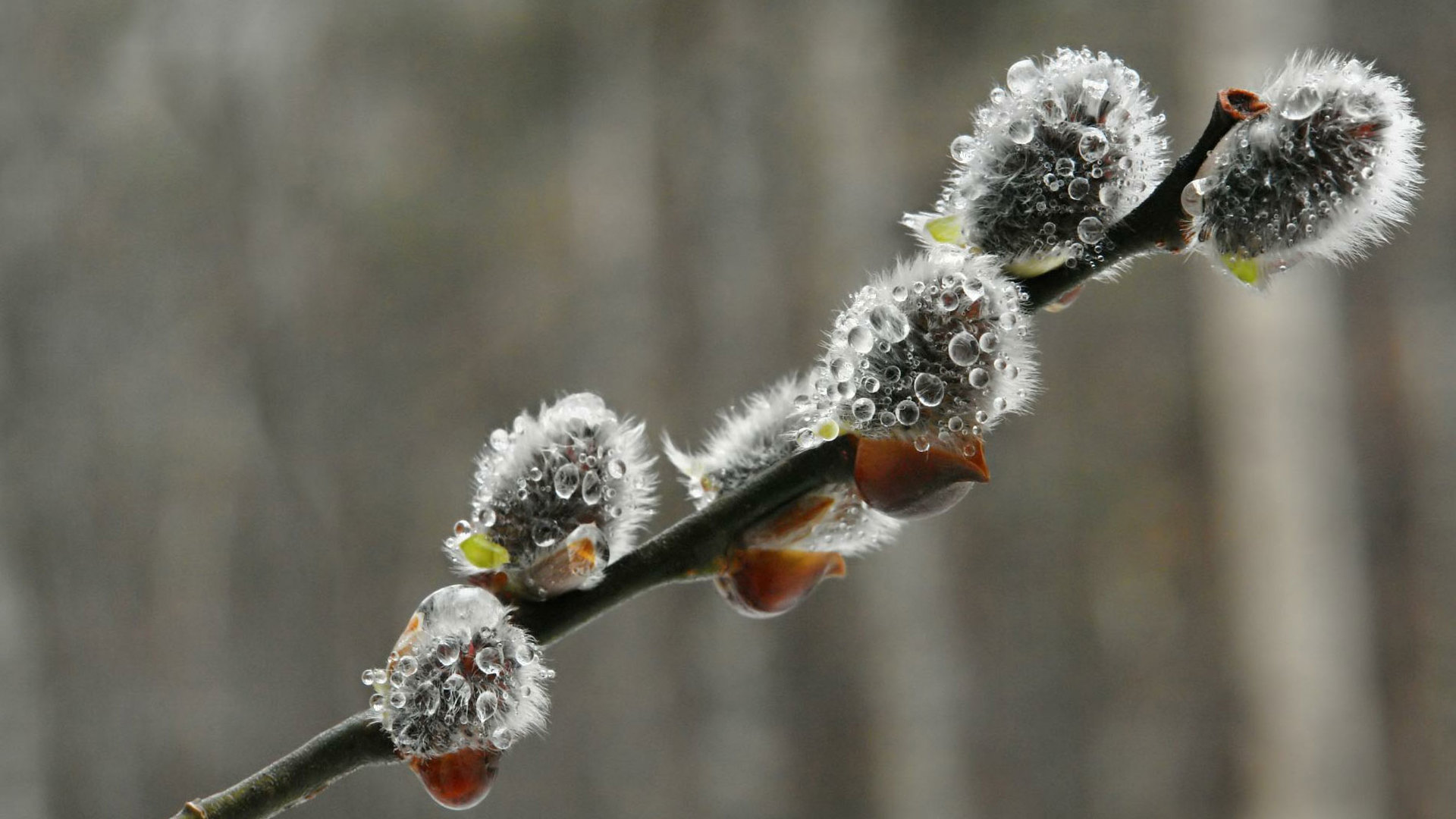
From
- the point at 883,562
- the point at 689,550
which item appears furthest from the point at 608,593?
the point at 883,562

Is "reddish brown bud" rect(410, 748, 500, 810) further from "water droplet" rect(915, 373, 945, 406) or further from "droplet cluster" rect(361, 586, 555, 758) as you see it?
"water droplet" rect(915, 373, 945, 406)

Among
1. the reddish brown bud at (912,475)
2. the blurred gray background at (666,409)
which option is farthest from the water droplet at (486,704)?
the blurred gray background at (666,409)

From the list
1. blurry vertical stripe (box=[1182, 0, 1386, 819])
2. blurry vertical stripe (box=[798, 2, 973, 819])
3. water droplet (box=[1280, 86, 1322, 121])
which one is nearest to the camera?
water droplet (box=[1280, 86, 1322, 121])

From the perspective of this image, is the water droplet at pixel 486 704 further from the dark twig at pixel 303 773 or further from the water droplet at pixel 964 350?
the water droplet at pixel 964 350

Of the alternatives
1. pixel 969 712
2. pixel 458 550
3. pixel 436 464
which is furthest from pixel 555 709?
pixel 458 550

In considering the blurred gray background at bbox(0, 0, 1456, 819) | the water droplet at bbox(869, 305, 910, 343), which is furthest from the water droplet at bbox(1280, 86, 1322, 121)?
the blurred gray background at bbox(0, 0, 1456, 819)
